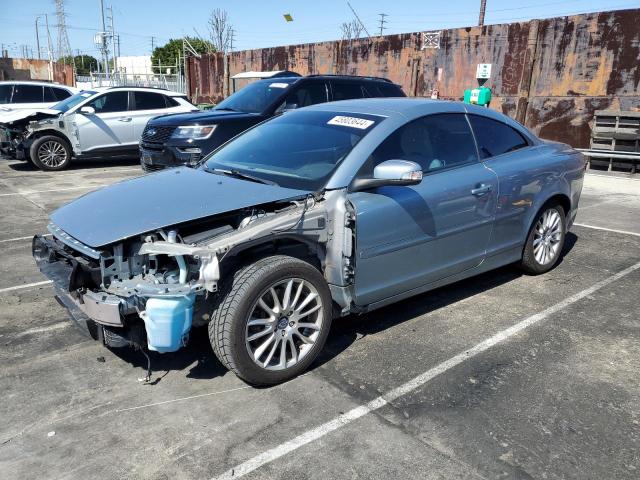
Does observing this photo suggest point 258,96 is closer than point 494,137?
No

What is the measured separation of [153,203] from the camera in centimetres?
324

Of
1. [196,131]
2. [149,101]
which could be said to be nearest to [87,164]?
[149,101]

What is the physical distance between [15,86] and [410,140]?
1383 cm

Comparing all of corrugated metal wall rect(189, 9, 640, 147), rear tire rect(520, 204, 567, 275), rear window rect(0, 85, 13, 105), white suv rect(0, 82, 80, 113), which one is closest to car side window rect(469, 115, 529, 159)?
rear tire rect(520, 204, 567, 275)

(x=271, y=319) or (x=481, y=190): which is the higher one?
(x=481, y=190)

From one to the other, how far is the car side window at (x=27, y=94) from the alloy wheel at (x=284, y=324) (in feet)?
46.1

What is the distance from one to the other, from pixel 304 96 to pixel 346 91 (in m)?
0.83

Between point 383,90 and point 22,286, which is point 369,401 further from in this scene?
point 383,90

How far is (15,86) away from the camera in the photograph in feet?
46.5

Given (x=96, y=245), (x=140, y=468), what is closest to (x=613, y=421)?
(x=140, y=468)

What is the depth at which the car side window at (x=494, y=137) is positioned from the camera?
4.40 meters

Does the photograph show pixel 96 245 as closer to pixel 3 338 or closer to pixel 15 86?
pixel 3 338

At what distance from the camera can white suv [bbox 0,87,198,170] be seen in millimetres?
11281

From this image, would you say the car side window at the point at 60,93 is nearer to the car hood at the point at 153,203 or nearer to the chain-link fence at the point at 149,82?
the chain-link fence at the point at 149,82
